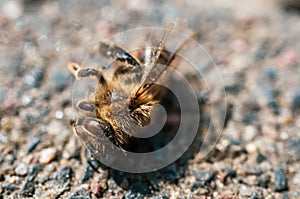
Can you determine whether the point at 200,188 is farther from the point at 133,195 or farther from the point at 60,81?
the point at 60,81

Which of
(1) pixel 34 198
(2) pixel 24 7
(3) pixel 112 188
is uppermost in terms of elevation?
(2) pixel 24 7

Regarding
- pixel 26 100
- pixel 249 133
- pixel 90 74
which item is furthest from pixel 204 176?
pixel 26 100

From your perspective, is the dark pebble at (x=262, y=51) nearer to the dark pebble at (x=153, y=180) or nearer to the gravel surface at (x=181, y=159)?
the gravel surface at (x=181, y=159)

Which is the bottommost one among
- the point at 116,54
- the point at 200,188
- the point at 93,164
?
the point at 93,164

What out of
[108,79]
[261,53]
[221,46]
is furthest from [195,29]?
→ [108,79]

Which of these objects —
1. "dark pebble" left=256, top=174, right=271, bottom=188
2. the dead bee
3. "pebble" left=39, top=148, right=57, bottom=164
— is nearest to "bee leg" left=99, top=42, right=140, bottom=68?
the dead bee

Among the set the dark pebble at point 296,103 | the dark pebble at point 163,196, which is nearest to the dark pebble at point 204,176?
the dark pebble at point 163,196

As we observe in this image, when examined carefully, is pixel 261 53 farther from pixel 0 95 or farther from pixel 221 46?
pixel 0 95
